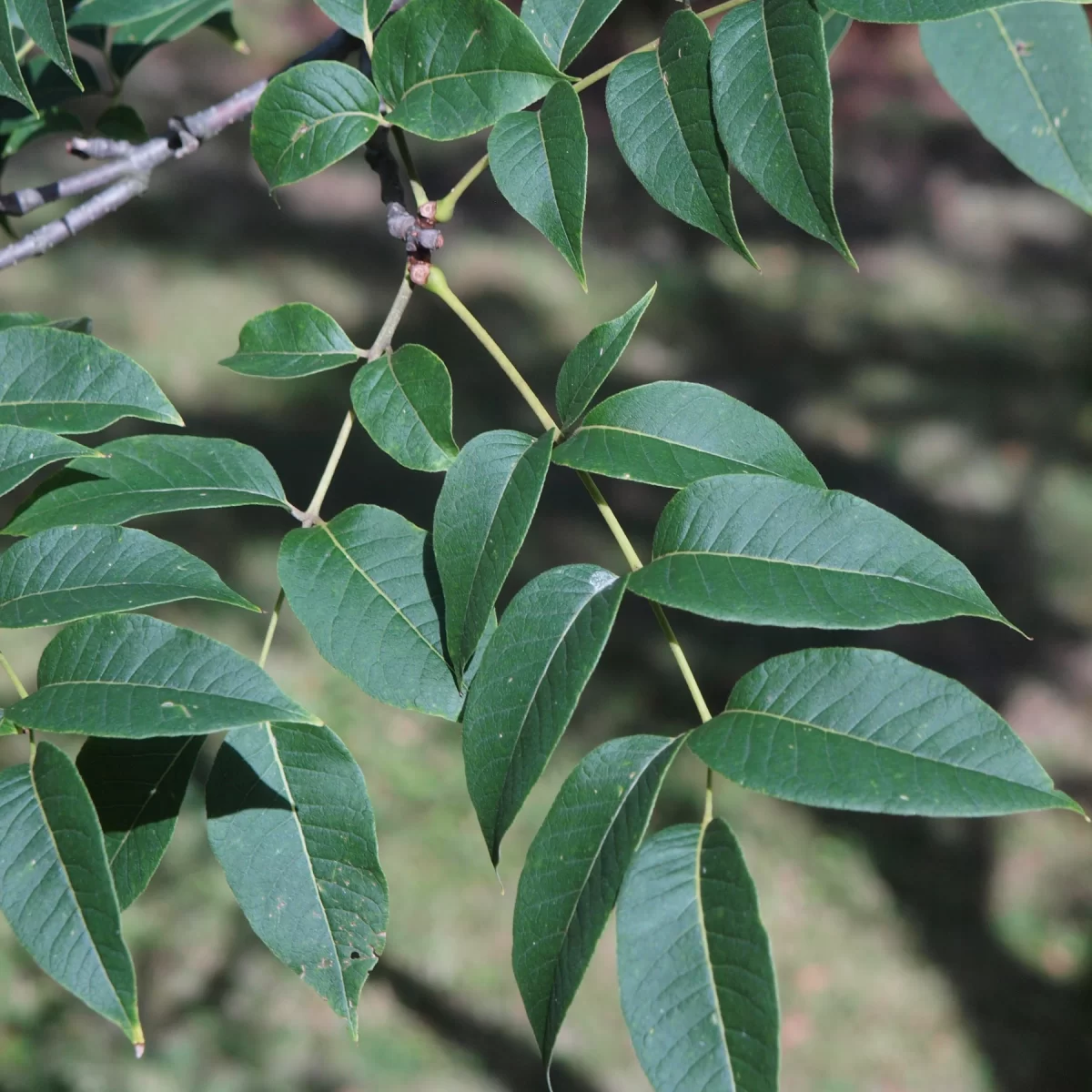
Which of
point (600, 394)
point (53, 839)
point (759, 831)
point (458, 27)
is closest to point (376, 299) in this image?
point (600, 394)

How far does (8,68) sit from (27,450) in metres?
0.34

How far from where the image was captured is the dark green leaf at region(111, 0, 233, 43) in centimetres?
162

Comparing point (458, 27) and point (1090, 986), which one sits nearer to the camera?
point (458, 27)

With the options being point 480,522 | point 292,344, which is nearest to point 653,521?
point 292,344

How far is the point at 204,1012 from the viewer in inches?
121

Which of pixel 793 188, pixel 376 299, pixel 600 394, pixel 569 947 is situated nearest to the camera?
pixel 569 947

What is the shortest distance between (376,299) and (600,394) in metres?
1.36

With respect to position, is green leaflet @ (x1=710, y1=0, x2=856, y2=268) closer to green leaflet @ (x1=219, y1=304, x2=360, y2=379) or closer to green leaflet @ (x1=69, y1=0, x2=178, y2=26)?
green leaflet @ (x1=219, y1=304, x2=360, y2=379)

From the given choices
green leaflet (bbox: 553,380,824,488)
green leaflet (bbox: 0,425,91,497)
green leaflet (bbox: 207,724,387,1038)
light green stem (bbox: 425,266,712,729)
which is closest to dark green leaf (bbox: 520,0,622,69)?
light green stem (bbox: 425,266,712,729)

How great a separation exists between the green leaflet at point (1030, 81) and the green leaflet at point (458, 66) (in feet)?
1.15

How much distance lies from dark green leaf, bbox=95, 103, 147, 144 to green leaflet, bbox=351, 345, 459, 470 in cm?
72

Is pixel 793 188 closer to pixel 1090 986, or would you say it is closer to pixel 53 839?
pixel 53 839

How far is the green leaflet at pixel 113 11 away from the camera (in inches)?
56.4

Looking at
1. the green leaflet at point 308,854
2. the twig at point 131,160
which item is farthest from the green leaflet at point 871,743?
the twig at point 131,160
